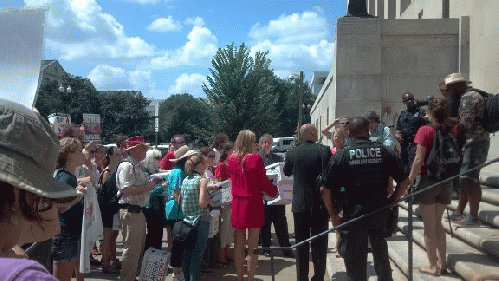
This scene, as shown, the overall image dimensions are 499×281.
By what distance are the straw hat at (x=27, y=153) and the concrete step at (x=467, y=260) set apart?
441 cm

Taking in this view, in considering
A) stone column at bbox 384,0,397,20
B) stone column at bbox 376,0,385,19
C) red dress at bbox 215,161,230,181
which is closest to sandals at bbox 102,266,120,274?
red dress at bbox 215,161,230,181

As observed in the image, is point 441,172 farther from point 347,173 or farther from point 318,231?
point 318,231

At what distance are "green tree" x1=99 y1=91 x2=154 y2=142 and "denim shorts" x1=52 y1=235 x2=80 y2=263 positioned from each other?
53.2m

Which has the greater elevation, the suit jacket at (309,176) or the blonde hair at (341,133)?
the blonde hair at (341,133)

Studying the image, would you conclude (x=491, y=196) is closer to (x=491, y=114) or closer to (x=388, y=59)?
(x=491, y=114)

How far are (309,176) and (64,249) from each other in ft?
10.1

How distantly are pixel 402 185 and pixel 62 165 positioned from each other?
11.5 ft

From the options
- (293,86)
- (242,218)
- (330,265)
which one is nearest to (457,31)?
(330,265)

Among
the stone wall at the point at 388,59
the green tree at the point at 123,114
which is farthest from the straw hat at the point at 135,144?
the green tree at the point at 123,114

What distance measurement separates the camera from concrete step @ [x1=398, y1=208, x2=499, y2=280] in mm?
4973

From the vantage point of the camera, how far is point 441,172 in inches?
228

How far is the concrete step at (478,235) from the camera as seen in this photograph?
17.7 ft

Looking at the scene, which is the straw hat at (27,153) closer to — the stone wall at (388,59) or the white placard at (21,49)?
the white placard at (21,49)

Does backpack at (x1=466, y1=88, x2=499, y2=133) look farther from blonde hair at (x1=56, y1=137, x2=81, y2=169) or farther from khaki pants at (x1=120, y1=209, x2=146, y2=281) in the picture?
blonde hair at (x1=56, y1=137, x2=81, y2=169)
